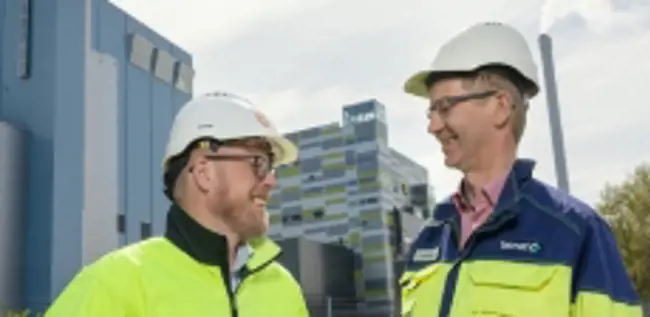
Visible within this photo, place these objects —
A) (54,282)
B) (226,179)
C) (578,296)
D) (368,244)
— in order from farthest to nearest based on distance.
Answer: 1. (368,244)
2. (54,282)
3. (226,179)
4. (578,296)

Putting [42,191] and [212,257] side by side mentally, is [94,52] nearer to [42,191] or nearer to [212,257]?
[42,191]

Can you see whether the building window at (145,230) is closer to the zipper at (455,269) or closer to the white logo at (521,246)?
Answer: the zipper at (455,269)

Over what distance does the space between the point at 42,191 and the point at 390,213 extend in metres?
39.0

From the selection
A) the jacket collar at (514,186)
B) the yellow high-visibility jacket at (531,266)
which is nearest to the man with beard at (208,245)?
the yellow high-visibility jacket at (531,266)

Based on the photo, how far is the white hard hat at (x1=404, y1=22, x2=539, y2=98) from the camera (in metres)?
2.88

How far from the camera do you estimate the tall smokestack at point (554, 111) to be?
8.67m

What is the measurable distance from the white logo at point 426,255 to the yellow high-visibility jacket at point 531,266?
0.18 ft

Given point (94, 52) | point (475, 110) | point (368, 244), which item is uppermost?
point (94, 52)

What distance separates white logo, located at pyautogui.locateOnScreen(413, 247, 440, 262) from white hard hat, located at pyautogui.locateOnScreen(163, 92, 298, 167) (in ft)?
3.17

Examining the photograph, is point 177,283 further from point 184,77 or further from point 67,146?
point 184,77

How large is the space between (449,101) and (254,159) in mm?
987

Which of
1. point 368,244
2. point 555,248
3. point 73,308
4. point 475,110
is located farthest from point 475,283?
point 368,244

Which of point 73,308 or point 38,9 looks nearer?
point 73,308

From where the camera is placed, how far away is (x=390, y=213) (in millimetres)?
60281
